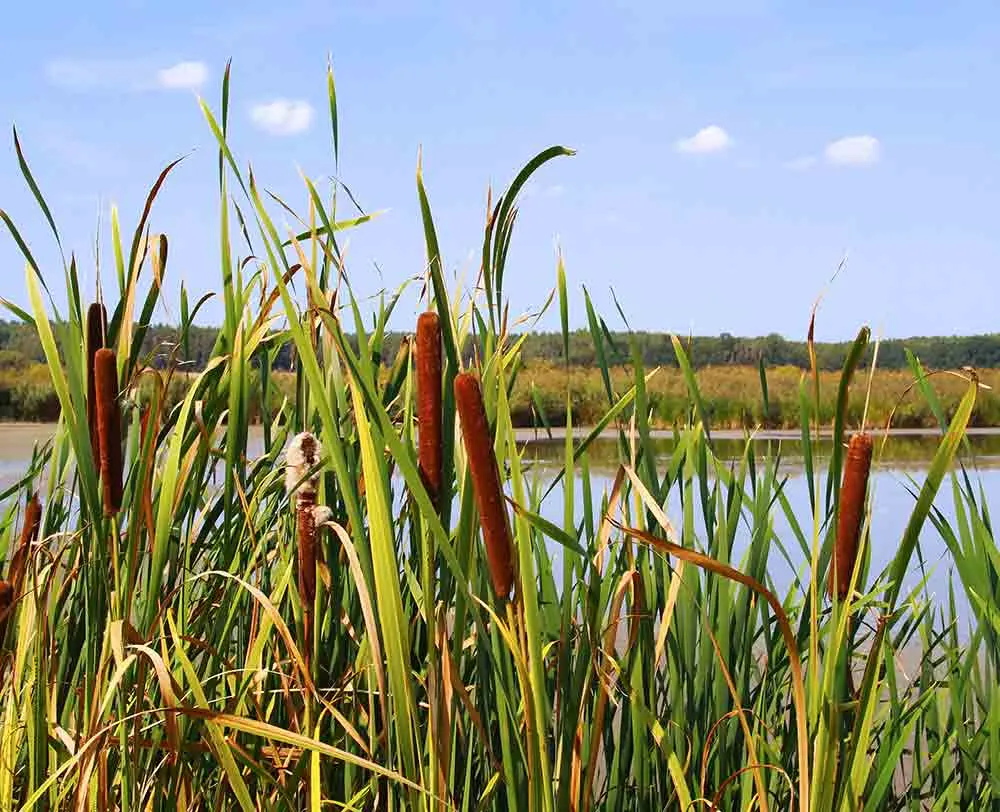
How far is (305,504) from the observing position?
0.95 m

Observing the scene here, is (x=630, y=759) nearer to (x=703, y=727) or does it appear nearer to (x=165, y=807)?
(x=703, y=727)

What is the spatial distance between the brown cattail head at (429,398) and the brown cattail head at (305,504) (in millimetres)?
211

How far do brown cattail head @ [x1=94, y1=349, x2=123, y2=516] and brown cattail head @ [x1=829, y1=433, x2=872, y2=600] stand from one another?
61cm

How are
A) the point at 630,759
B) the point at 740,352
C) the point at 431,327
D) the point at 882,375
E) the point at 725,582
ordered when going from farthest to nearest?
the point at 740,352 → the point at 882,375 → the point at 630,759 → the point at 725,582 → the point at 431,327

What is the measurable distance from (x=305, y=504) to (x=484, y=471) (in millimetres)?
309

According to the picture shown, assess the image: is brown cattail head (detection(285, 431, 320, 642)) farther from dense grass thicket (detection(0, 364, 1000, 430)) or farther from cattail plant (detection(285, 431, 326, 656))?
dense grass thicket (detection(0, 364, 1000, 430))

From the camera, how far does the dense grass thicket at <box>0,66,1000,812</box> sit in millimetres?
771

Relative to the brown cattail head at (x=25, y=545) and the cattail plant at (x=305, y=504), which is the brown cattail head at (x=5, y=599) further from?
the cattail plant at (x=305, y=504)

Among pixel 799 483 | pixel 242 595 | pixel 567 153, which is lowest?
pixel 799 483

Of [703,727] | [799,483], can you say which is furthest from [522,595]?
[799,483]

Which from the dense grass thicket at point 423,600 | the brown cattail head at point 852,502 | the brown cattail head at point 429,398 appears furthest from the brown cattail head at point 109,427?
the brown cattail head at point 852,502

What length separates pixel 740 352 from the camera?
28.6 m

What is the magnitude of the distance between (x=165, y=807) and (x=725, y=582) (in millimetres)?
622

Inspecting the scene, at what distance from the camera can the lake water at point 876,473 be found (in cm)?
207
